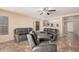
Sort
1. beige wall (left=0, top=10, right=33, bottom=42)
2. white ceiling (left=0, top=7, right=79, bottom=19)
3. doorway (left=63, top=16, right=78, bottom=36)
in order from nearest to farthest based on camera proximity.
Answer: white ceiling (left=0, top=7, right=79, bottom=19), beige wall (left=0, top=10, right=33, bottom=42), doorway (left=63, top=16, right=78, bottom=36)

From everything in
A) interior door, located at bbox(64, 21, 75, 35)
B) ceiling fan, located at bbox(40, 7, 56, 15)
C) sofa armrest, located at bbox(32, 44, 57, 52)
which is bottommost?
sofa armrest, located at bbox(32, 44, 57, 52)

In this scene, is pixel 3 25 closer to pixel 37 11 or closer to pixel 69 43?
pixel 37 11

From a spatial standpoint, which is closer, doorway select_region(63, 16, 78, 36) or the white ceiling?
the white ceiling

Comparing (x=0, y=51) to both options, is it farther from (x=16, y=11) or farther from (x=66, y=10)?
(x=66, y=10)

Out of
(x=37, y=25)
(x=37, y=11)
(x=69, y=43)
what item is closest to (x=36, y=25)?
(x=37, y=25)

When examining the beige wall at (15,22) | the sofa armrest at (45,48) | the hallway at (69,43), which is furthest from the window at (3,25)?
the hallway at (69,43)

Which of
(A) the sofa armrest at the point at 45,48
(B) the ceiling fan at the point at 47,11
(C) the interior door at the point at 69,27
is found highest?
(B) the ceiling fan at the point at 47,11

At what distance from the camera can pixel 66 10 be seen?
248 centimetres

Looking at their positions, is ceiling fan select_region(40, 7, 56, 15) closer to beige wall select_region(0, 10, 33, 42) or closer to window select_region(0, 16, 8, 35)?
beige wall select_region(0, 10, 33, 42)

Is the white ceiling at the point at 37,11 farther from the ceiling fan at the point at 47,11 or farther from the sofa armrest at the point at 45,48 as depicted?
the sofa armrest at the point at 45,48

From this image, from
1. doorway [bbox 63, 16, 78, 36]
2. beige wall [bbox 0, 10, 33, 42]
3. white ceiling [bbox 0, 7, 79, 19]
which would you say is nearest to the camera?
white ceiling [bbox 0, 7, 79, 19]

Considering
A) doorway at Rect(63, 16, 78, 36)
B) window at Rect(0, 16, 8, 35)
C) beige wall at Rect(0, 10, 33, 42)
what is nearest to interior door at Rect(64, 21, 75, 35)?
doorway at Rect(63, 16, 78, 36)
